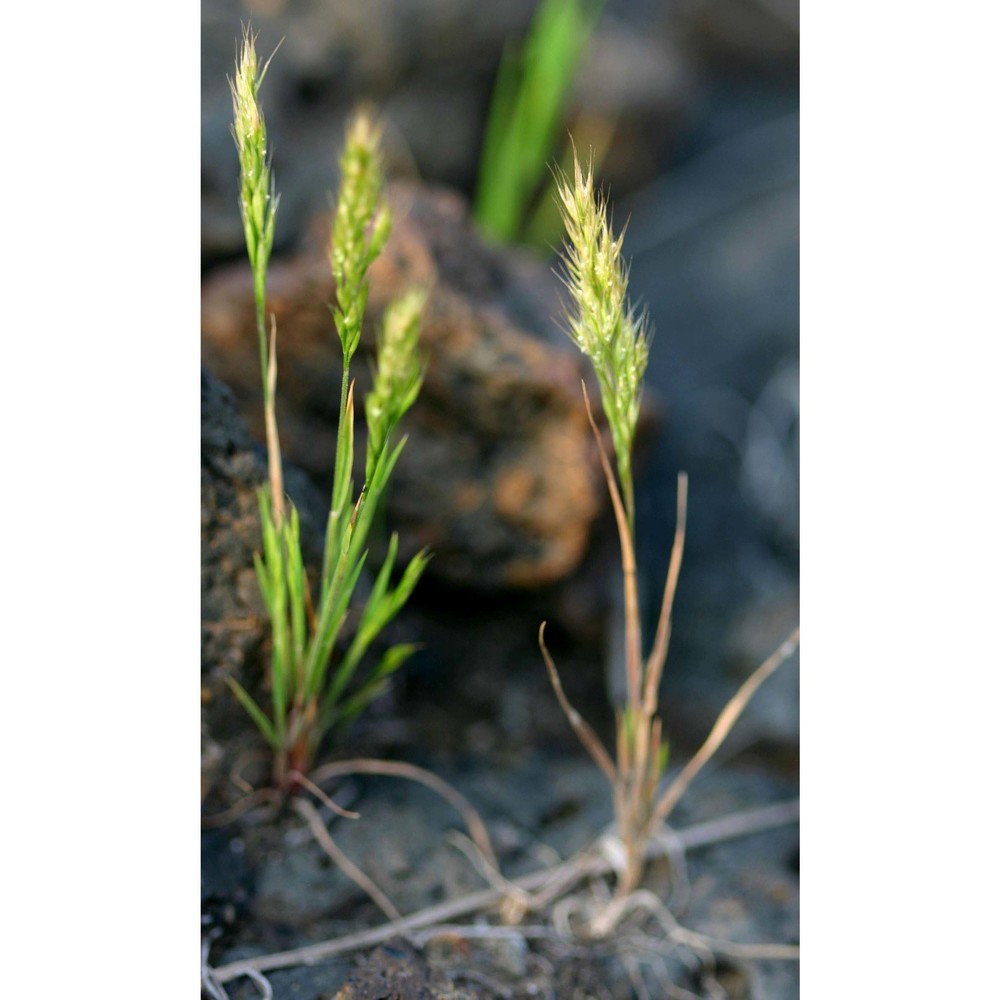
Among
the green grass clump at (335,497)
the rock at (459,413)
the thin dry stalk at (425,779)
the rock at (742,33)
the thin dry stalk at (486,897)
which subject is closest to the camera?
the green grass clump at (335,497)

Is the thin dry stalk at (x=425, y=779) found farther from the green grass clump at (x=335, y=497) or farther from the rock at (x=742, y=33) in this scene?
the rock at (x=742, y=33)

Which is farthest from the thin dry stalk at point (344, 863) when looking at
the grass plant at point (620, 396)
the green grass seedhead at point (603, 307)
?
the green grass seedhead at point (603, 307)

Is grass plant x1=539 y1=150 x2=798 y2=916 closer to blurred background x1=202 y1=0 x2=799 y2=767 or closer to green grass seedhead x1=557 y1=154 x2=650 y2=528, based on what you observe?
green grass seedhead x1=557 y1=154 x2=650 y2=528

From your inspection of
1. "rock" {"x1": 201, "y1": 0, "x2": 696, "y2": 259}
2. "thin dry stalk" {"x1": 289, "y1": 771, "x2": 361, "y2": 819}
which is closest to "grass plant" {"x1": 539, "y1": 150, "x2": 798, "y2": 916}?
"thin dry stalk" {"x1": 289, "y1": 771, "x2": 361, "y2": 819}

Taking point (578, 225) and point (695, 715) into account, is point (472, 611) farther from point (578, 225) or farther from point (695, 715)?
point (578, 225)

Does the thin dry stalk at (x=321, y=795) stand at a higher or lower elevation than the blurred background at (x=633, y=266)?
lower

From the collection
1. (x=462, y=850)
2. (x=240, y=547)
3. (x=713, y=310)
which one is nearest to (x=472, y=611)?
(x=462, y=850)

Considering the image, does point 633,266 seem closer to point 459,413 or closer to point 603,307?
point 459,413

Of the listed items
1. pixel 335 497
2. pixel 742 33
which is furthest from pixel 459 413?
pixel 742 33
